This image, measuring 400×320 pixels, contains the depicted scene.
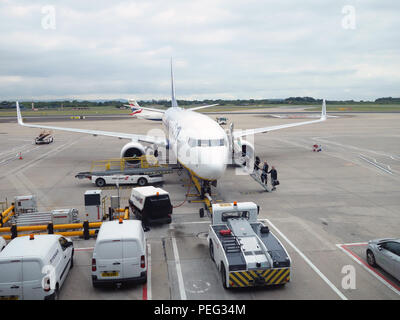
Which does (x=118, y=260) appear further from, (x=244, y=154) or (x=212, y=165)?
(x=244, y=154)

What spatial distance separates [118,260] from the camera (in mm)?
10992

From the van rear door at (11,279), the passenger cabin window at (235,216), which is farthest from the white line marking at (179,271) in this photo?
the van rear door at (11,279)

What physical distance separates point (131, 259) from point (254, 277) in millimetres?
4038

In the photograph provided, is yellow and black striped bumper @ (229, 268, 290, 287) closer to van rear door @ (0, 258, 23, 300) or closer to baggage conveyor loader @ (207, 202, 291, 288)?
baggage conveyor loader @ (207, 202, 291, 288)

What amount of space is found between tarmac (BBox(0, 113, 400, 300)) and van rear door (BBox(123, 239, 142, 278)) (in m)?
0.63

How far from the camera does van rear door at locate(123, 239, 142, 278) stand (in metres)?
11.0

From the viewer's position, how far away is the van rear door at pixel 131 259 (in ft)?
36.2

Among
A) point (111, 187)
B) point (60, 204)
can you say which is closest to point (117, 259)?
point (60, 204)

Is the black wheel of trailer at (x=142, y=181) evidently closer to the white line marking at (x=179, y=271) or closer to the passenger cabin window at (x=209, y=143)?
the passenger cabin window at (x=209, y=143)

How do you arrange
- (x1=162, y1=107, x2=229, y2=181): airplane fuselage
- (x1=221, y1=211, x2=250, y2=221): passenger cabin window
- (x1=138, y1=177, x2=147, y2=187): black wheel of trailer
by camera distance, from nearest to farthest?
1. (x1=221, y1=211, x2=250, y2=221): passenger cabin window
2. (x1=162, y1=107, x2=229, y2=181): airplane fuselage
3. (x1=138, y1=177, x2=147, y2=187): black wheel of trailer

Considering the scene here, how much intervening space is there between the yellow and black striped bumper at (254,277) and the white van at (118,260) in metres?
3.01

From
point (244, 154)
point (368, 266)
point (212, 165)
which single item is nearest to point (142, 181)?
point (212, 165)

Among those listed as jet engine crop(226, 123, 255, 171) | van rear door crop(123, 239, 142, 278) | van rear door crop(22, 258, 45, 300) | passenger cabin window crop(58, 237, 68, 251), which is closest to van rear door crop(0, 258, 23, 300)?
van rear door crop(22, 258, 45, 300)
